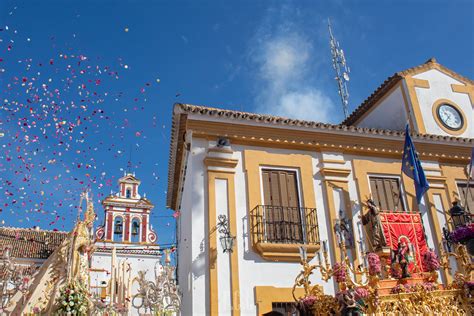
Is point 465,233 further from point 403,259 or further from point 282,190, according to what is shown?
point 282,190

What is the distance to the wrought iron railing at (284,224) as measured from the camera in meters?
11.5

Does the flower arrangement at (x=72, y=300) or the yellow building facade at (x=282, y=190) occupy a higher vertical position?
the yellow building facade at (x=282, y=190)

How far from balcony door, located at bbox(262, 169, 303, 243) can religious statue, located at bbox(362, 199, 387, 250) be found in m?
1.95

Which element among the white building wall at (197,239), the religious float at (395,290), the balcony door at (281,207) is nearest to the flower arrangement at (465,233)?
the religious float at (395,290)

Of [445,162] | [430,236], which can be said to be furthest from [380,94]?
[430,236]

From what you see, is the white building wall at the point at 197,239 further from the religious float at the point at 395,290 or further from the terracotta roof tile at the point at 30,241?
the terracotta roof tile at the point at 30,241

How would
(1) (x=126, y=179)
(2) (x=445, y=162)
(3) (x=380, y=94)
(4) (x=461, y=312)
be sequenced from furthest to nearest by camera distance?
(1) (x=126, y=179), (3) (x=380, y=94), (2) (x=445, y=162), (4) (x=461, y=312)

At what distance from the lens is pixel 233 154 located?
12.3 metres

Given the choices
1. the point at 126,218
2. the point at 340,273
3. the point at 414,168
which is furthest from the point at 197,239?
the point at 126,218

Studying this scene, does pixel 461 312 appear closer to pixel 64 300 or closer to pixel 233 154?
pixel 233 154

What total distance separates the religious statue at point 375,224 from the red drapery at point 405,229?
299mm

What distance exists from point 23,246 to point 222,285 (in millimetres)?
23964

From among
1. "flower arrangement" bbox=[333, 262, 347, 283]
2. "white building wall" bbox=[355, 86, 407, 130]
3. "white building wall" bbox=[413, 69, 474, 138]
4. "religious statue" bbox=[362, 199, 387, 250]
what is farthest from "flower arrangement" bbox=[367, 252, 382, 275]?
"white building wall" bbox=[355, 86, 407, 130]

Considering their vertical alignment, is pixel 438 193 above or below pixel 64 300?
above
